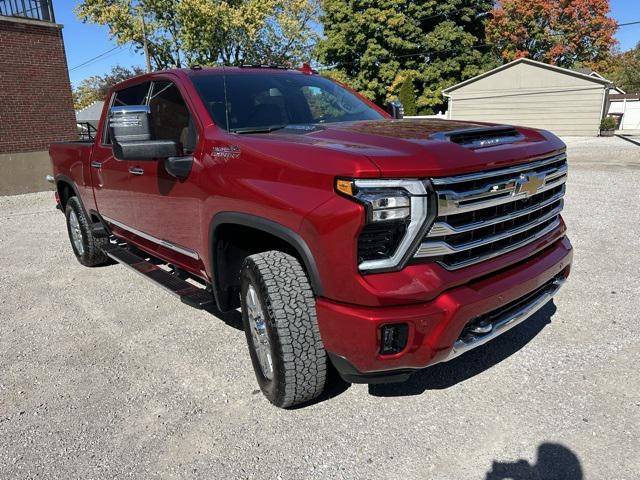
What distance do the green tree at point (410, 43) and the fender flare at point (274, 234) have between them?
1226 inches

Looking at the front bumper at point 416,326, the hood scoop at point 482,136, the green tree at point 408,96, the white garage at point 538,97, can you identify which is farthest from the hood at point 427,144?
the green tree at point 408,96

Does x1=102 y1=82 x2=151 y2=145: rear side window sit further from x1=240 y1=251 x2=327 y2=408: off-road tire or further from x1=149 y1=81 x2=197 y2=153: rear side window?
x1=240 y1=251 x2=327 y2=408: off-road tire

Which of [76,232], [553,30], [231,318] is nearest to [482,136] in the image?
[231,318]

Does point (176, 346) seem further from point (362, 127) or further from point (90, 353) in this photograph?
point (362, 127)

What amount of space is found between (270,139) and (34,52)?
44.9ft

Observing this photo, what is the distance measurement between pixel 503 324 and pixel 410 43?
32.9 m

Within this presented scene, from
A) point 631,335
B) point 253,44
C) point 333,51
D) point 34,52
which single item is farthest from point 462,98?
point 631,335

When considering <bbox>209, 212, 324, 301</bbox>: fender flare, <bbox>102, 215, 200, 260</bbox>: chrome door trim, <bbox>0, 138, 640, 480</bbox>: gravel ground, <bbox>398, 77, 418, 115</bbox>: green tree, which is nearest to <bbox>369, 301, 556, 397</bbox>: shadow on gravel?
<bbox>0, 138, 640, 480</bbox>: gravel ground

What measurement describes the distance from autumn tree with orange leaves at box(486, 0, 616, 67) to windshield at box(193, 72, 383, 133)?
134 feet

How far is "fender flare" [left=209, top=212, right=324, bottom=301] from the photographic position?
2.31 meters

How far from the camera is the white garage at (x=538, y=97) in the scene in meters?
25.8

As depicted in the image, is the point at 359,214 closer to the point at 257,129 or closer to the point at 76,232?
the point at 257,129

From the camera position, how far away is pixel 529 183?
2.57 metres

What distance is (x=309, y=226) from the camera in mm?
2260
